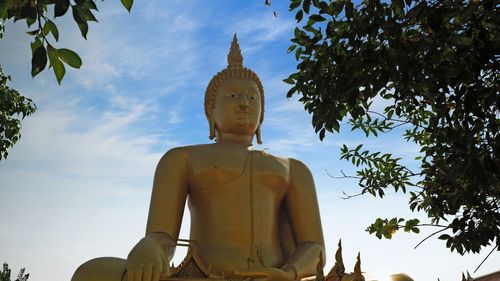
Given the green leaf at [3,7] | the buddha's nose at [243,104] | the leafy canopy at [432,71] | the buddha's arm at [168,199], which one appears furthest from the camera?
the buddha's nose at [243,104]

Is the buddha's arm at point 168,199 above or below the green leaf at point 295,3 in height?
below

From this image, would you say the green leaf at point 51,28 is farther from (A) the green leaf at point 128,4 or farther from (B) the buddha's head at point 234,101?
(B) the buddha's head at point 234,101

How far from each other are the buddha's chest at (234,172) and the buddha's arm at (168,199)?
138 millimetres

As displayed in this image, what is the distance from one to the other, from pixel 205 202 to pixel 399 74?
272 cm

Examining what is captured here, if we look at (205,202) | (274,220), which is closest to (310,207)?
(274,220)

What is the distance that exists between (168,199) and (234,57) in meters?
2.05

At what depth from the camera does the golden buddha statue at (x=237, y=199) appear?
5.93 metres

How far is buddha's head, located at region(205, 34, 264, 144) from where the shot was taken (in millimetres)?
6801

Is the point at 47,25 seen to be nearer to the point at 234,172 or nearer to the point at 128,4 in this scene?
the point at 128,4

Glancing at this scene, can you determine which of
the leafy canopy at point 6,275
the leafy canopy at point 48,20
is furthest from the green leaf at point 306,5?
the leafy canopy at point 6,275

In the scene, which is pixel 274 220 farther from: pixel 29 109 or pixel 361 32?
pixel 29 109

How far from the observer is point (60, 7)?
2648mm

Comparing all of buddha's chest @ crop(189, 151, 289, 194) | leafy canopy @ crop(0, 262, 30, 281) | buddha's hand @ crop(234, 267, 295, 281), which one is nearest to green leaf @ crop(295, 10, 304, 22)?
buddha's chest @ crop(189, 151, 289, 194)

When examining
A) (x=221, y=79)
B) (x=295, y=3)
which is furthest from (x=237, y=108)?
(x=295, y=3)
